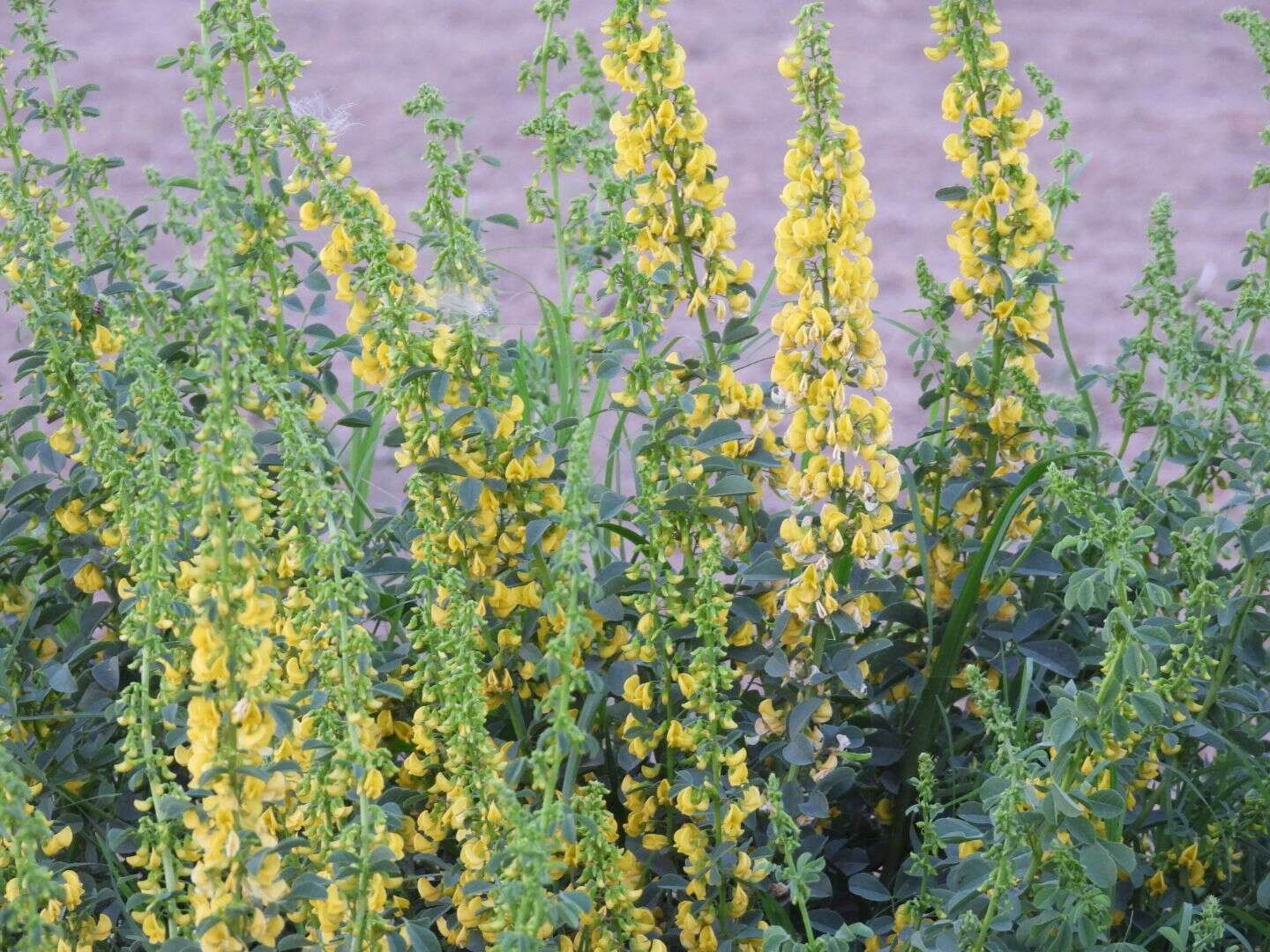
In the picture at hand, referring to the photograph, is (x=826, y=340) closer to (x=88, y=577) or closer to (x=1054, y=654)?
(x=1054, y=654)

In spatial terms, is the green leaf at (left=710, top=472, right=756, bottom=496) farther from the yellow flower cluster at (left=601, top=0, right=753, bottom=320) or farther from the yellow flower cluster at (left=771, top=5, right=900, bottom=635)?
the yellow flower cluster at (left=601, top=0, right=753, bottom=320)

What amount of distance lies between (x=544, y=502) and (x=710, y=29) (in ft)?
20.5

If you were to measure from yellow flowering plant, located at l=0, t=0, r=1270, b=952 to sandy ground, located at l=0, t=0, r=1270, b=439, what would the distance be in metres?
2.85

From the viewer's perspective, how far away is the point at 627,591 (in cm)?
209

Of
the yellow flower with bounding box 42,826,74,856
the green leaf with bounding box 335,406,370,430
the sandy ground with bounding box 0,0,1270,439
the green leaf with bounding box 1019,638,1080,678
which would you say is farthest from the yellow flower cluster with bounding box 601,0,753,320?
the sandy ground with bounding box 0,0,1270,439

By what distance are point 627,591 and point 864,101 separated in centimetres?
536

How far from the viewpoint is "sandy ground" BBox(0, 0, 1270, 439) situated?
5828 millimetres

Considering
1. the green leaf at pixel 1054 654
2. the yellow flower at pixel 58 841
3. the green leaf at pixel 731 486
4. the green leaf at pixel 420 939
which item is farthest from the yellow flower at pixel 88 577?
the green leaf at pixel 1054 654

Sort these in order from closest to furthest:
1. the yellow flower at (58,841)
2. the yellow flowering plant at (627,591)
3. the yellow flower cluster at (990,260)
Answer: the yellow flowering plant at (627,591) → the yellow flower at (58,841) → the yellow flower cluster at (990,260)

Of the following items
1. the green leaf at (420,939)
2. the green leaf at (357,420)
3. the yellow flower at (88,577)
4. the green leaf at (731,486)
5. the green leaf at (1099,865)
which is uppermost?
the green leaf at (357,420)

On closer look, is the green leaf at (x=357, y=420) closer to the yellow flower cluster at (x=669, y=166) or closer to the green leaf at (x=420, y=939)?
the yellow flower cluster at (x=669, y=166)

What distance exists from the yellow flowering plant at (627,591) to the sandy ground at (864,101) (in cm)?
285

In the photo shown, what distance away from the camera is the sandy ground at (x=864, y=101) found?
19.1ft

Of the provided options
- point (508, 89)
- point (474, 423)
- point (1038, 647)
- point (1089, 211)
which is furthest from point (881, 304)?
point (474, 423)
